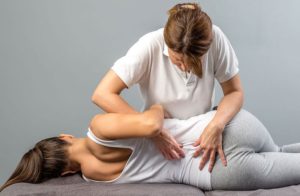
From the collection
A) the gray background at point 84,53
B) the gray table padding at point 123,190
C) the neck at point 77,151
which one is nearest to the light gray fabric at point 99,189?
the gray table padding at point 123,190

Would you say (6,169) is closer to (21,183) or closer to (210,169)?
(21,183)

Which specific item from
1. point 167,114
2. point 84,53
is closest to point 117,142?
point 167,114

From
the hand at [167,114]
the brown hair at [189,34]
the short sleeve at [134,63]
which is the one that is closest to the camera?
the brown hair at [189,34]

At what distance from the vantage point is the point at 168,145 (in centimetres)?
166

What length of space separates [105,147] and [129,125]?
20 centimetres

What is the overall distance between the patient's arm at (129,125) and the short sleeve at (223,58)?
375 mm

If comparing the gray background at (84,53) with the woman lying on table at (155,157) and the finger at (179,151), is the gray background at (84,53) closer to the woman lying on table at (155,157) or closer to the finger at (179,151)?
the woman lying on table at (155,157)

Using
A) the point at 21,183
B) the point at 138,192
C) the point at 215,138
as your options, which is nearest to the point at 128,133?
the point at 138,192

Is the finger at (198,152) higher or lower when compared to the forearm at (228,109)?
lower

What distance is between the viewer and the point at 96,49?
104 inches

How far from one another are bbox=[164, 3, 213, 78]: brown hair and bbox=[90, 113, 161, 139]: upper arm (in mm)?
260

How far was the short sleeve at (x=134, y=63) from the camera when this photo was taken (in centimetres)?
167

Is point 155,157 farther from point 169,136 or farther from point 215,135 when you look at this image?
point 215,135

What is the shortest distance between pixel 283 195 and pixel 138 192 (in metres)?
0.53
